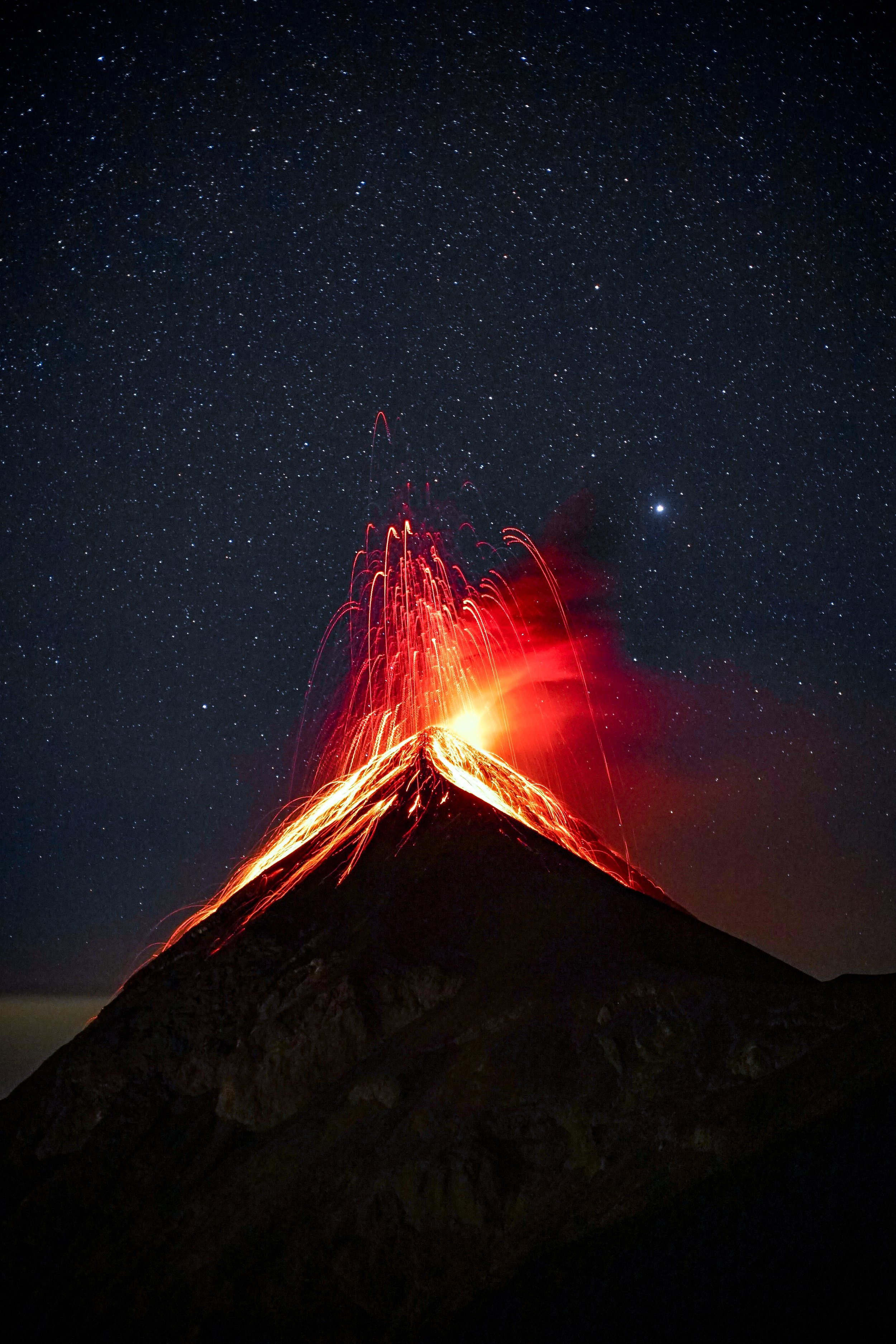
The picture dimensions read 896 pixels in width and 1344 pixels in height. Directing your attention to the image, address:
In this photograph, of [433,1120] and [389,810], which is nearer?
[433,1120]

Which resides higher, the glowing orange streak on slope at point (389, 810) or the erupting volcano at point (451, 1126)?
the glowing orange streak on slope at point (389, 810)

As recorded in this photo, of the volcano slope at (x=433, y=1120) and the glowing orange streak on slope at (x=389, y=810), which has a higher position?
the glowing orange streak on slope at (x=389, y=810)

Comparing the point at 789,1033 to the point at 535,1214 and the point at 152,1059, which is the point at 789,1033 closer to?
the point at 535,1214

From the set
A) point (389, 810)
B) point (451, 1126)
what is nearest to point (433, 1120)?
point (451, 1126)

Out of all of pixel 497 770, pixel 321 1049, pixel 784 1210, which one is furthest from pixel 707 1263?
pixel 497 770

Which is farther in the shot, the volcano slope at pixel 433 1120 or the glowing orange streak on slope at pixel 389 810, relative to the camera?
the glowing orange streak on slope at pixel 389 810

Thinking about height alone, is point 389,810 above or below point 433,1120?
above

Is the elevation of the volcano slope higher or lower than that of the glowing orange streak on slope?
lower

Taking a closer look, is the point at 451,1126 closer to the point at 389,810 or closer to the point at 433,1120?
the point at 433,1120

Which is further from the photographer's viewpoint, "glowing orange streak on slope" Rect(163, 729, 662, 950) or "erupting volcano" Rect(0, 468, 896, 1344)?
"glowing orange streak on slope" Rect(163, 729, 662, 950)
